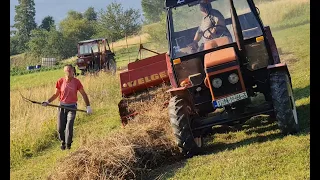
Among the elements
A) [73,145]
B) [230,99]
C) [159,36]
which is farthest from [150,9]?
[230,99]

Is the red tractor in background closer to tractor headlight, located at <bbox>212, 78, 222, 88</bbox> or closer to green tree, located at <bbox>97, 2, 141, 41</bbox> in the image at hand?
tractor headlight, located at <bbox>212, 78, 222, 88</bbox>

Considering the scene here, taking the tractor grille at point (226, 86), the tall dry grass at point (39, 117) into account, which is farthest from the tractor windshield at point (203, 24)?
the tall dry grass at point (39, 117)

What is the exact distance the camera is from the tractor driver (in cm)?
716

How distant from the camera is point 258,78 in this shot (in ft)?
22.0

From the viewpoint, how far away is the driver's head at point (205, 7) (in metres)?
7.39

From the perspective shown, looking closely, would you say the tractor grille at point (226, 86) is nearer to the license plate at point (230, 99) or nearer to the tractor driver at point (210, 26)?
the license plate at point (230, 99)

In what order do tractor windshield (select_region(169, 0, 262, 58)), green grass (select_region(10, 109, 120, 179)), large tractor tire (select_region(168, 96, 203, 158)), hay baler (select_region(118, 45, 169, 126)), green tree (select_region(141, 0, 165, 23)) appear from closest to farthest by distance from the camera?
large tractor tire (select_region(168, 96, 203, 158)), tractor windshield (select_region(169, 0, 262, 58)), green grass (select_region(10, 109, 120, 179)), hay baler (select_region(118, 45, 169, 126)), green tree (select_region(141, 0, 165, 23))

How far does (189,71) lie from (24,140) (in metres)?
5.43

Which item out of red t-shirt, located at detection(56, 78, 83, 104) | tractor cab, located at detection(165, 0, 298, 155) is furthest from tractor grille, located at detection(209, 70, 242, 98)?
red t-shirt, located at detection(56, 78, 83, 104)

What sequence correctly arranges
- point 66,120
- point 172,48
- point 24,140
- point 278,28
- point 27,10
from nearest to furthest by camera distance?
point 172,48, point 66,120, point 24,140, point 278,28, point 27,10

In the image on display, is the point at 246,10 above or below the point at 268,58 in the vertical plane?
above

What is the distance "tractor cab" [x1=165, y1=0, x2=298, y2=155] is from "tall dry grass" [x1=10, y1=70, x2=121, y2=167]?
4.76 metres

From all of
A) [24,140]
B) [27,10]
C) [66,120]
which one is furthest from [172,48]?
[27,10]
